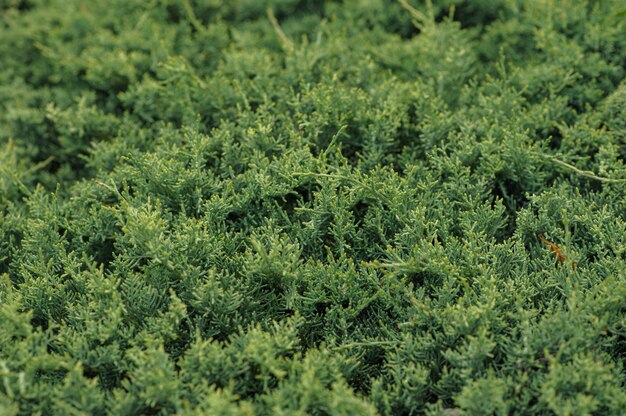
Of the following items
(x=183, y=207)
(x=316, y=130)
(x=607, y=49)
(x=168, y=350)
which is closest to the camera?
(x=168, y=350)

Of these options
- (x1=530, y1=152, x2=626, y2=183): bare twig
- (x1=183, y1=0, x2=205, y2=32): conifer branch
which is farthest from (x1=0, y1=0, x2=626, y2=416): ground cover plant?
(x1=183, y1=0, x2=205, y2=32): conifer branch

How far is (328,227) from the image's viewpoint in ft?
9.30

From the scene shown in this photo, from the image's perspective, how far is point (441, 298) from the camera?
254cm

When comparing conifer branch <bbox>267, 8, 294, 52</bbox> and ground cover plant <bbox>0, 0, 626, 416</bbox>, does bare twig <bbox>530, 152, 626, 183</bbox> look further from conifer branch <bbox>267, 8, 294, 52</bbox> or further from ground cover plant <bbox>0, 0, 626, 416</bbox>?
conifer branch <bbox>267, 8, 294, 52</bbox>

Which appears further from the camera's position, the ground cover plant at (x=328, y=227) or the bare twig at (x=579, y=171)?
the bare twig at (x=579, y=171)

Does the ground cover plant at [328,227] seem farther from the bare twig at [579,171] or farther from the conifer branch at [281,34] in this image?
the conifer branch at [281,34]

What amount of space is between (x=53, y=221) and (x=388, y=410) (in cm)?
180

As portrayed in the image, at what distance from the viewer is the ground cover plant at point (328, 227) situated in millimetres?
2328

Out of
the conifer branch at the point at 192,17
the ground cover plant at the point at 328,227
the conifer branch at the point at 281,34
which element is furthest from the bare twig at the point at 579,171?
the conifer branch at the point at 192,17

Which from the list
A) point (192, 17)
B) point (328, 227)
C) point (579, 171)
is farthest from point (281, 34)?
point (579, 171)

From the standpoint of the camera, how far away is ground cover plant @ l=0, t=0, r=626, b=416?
91.7 inches

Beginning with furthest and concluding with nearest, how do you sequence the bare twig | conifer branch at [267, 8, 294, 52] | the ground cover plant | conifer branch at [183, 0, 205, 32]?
1. conifer branch at [183, 0, 205, 32]
2. conifer branch at [267, 8, 294, 52]
3. the bare twig
4. the ground cover plant

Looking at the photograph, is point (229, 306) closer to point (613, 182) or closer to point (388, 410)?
point (388, 410)

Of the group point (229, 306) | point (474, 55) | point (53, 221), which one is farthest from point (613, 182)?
point (53, 221)
